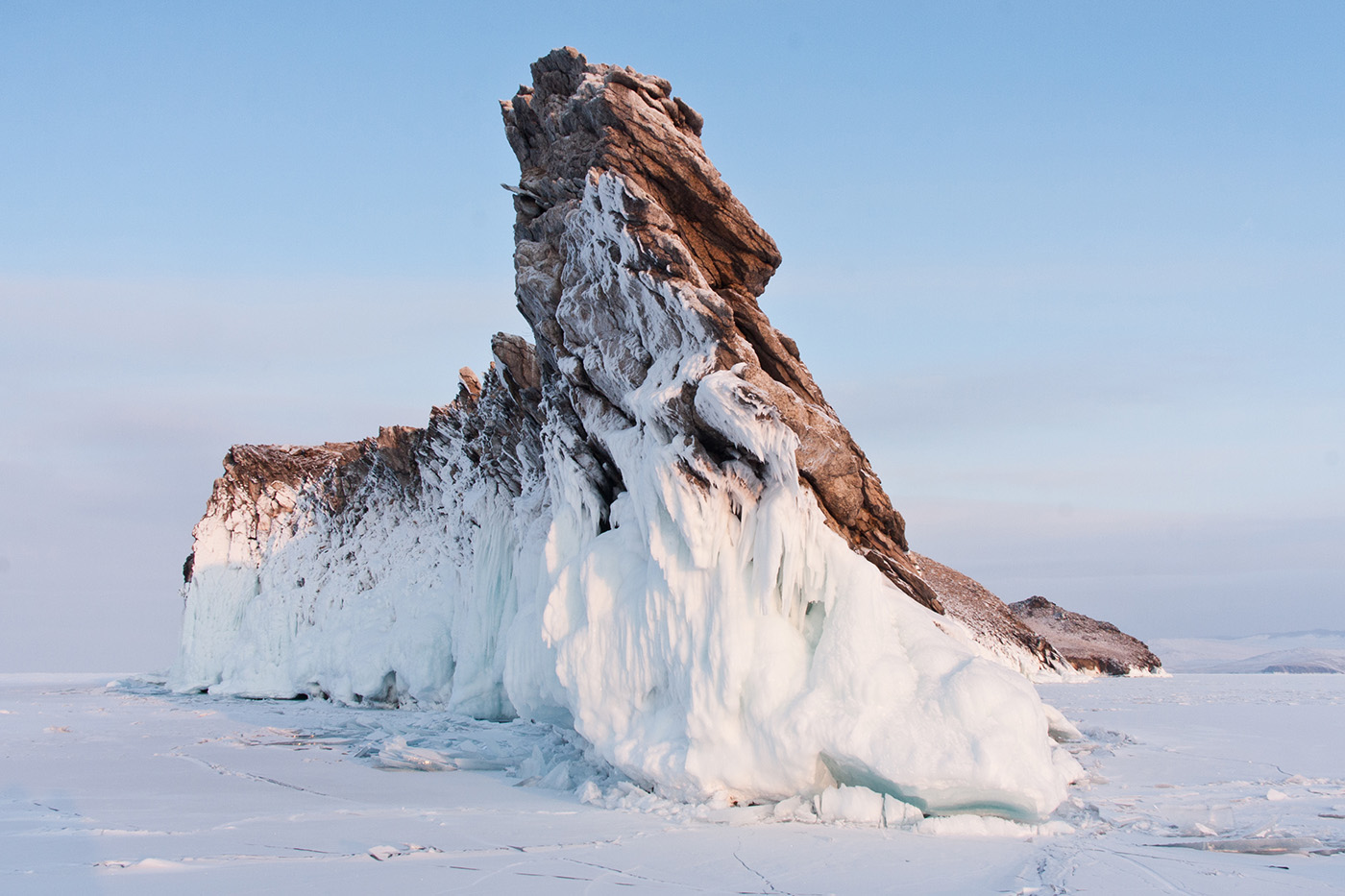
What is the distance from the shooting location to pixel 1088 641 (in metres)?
43.8

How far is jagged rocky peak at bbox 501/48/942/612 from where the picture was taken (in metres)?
10.8

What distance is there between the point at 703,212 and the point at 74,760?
1279 cm

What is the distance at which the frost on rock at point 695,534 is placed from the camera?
8656 millimetres

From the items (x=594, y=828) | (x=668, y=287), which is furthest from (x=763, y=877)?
(x=668, y=287)

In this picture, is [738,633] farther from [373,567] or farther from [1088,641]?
[1088,641]

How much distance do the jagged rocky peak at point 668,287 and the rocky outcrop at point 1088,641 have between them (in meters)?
30.7

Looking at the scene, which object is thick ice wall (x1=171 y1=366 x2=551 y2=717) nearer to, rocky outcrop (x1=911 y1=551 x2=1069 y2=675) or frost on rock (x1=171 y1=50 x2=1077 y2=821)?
frost on rock (x1=171 y1=50 x2=1077 y2=821)

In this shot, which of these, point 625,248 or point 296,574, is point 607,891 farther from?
point 296,574

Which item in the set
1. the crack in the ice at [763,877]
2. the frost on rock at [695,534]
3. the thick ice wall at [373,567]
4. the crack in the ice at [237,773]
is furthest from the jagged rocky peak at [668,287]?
the crack in the ice at [237,773]

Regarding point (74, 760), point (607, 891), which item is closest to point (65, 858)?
point (607, 891)

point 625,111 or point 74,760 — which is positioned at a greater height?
point 625,111

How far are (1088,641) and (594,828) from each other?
138ft

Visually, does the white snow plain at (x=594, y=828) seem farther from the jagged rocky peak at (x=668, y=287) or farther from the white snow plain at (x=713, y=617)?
the jagged rocky peak at (x=668, y=287)

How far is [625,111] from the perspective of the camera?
12281 mm
